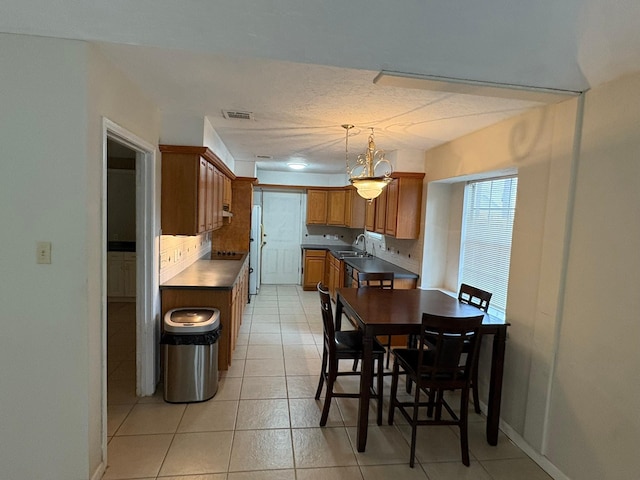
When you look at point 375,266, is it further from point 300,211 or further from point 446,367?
point 300,211

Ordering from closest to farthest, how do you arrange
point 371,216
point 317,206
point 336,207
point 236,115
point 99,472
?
point 99,472 → point 236,115 → point 371,216 → point 336,207 → point 317,206

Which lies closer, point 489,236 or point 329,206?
point 489,236

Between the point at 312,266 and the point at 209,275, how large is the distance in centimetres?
356

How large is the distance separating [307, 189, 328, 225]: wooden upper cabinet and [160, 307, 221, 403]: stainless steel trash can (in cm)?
469

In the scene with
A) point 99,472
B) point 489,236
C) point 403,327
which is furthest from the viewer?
point 489,236

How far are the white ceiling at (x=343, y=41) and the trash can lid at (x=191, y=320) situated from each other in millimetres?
1801

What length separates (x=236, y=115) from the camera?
314cm

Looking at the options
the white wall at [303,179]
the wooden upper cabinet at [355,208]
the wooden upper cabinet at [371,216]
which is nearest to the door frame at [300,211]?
the white wall at [303,179]

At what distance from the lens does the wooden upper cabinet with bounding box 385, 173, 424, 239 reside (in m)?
4.43

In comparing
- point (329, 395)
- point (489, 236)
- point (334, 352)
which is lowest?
point (329, 395)

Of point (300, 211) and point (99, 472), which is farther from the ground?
point (300, 211)

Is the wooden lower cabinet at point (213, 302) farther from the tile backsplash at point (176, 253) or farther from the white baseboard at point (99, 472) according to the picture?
the white baseboard at point (99, 472)

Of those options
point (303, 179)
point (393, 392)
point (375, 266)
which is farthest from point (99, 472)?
point (303, 179)

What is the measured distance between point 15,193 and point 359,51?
6.22 ft
